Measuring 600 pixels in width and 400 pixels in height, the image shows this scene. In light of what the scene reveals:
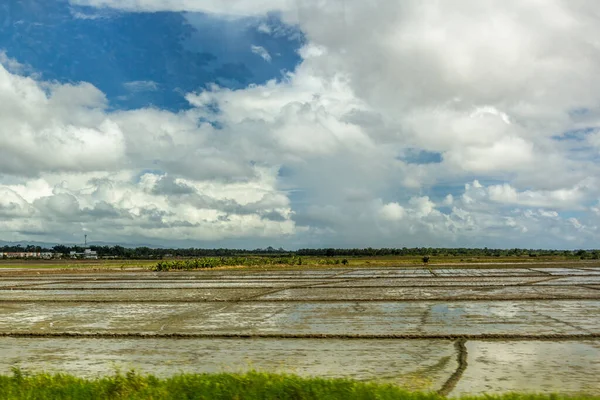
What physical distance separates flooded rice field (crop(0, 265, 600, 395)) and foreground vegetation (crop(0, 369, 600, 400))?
6.88 ft

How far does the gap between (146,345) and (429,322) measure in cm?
916

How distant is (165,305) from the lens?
25344mm

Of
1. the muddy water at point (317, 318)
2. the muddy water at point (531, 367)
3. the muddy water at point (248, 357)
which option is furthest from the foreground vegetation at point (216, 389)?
the muddy water at point (317, 318)

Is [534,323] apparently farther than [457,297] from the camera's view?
No

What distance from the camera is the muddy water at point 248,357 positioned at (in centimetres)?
1127

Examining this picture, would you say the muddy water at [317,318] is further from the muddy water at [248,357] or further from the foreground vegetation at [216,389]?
the foreground vegetation at [216,389]

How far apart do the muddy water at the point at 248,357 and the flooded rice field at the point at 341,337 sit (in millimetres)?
29

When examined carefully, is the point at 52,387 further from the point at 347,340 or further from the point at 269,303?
the point at 269,303

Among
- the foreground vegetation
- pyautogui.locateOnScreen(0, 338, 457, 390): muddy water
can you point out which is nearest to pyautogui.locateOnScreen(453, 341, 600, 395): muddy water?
pyautogui.locateOnScreen(0, 338, 457, 390): muddy water

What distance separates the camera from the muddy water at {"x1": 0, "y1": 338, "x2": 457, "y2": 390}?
37.0 ft

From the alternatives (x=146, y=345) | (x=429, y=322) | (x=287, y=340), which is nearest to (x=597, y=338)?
(x=429, y=322)

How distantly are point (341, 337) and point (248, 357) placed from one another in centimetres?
316

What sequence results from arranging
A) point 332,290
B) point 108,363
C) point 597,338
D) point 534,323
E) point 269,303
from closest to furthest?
point 108,363 → point 597,338 → point 534,323 → point 269,303 → point 332,290

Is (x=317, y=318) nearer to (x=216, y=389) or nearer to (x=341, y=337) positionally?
(x=341, y=337)
